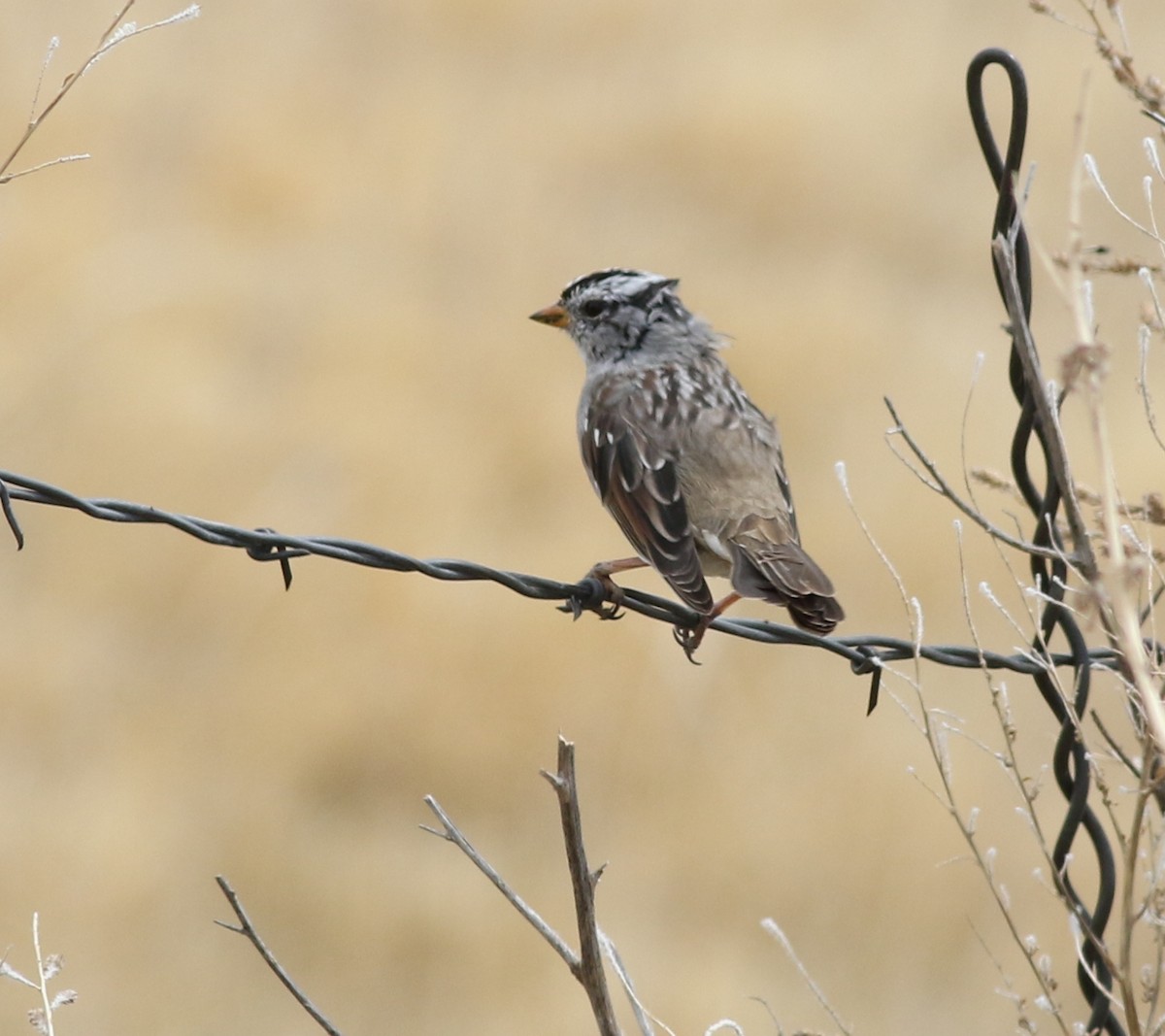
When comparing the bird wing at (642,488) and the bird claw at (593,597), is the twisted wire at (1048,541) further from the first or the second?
the bird wing at (642,488)

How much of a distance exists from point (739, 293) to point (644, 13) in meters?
2.24

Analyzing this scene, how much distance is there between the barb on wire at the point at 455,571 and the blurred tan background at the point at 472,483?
3.69 meters

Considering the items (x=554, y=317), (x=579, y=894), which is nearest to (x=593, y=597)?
(x=579, y=894)

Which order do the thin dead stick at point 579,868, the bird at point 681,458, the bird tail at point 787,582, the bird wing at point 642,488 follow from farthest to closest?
the bird wing at point 642,488 < the bird at point 681,458 < the bird tail at point 787,582 < the thin dead stick at point 579,868

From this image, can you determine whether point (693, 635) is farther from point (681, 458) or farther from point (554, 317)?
point (554, 317)

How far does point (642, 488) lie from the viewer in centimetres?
509

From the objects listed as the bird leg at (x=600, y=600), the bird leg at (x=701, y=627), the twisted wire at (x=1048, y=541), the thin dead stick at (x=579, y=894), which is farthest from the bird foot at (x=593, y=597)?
the thin dead stick at (x=579, y=894)

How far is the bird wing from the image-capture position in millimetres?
4696

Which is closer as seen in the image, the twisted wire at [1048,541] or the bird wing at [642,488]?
the twisted wire at [1048,541]

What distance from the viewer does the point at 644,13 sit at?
32.8 ft

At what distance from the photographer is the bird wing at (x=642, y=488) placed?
4696 millimetres

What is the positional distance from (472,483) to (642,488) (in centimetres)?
345

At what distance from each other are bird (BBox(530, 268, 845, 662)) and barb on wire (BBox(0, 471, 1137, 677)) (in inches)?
10.0

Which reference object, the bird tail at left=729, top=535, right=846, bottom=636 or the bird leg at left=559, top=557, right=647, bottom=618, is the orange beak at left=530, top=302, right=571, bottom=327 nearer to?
the bird tail at left=729, top=535, right=846, bottom=636
